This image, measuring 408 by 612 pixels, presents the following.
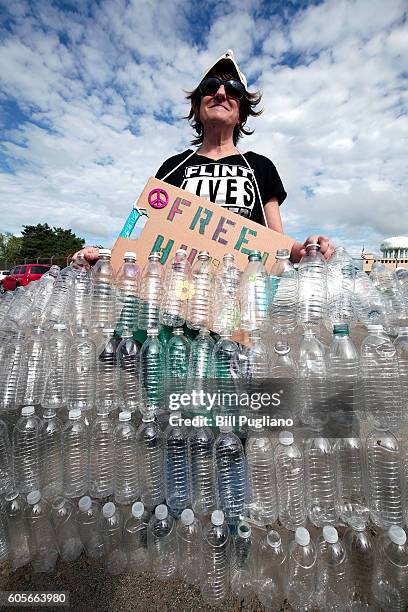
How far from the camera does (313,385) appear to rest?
4.38 ft

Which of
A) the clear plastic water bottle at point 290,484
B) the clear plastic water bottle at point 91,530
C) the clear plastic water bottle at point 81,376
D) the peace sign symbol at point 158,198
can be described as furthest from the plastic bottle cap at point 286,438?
the peace sign symbol at point 158,198

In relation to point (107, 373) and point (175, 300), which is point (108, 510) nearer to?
point (107, 373)

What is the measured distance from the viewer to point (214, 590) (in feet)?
5.14

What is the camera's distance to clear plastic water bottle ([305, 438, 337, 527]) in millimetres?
1333

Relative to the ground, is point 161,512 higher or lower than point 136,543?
higher

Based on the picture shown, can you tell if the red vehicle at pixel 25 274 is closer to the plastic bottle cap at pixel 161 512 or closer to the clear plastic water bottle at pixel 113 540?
the clear plastic water bottle at pixel 113 540

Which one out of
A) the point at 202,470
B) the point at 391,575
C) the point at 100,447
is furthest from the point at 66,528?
the point at 391,575

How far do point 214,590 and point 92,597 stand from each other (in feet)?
2.22

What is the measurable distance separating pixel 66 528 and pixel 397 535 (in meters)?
1.78

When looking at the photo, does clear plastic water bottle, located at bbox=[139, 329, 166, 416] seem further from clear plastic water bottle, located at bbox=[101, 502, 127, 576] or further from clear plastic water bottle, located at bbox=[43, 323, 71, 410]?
clear plastic water bottle, located at bbox=[101, 502, 127, 576]

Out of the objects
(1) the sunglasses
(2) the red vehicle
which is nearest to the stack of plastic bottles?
(1) the sunglasses

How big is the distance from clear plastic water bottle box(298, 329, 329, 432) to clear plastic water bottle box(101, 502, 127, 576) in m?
1.25

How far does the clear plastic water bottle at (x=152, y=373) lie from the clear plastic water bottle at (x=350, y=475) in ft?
2.96

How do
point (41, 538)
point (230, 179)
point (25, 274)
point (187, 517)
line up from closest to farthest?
point (187, 517), point (41, 538), point (230, 179), point (25, 274)
